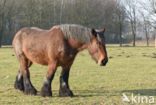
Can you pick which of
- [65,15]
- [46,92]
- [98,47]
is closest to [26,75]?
[46,92]

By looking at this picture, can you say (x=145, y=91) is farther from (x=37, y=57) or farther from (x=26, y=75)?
(x=26, y=75)

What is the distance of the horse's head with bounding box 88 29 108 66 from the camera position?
9664 mm

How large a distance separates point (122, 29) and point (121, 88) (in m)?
69.1

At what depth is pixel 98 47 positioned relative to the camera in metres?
9.72

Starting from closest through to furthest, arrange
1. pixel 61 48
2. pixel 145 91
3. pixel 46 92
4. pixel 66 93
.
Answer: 1. pixel 61 48
2. pixel 46 92
3. pixel 66 93
4. pixel 145 91

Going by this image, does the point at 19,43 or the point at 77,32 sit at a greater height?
the point at 77,32

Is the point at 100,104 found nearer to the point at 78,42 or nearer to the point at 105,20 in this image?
the point at 78,42

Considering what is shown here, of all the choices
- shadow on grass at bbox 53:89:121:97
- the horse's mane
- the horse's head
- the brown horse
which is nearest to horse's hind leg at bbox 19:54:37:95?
the brown horse

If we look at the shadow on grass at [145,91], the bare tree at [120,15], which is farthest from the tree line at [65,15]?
the shadow on grass at [145,91]

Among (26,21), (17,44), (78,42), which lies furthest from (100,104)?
(26,21)

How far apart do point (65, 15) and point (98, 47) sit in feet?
210

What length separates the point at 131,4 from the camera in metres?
82.5

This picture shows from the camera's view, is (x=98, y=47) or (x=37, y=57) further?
(x=37, y=57)

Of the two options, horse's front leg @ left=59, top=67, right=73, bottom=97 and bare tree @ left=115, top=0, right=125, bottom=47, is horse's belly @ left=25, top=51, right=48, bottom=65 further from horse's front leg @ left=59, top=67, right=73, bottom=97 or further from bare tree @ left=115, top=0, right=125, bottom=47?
bare tree @ left=115, top=0, right=125, bottom=47
